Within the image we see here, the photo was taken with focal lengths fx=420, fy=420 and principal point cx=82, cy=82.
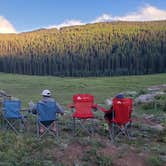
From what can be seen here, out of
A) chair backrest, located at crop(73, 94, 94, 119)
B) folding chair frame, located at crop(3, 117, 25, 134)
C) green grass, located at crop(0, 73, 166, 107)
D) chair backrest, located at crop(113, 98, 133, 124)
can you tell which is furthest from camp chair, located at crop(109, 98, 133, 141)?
green grass, located at crop(0, 73, 166, 107)

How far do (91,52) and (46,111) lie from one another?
7614 centimetres

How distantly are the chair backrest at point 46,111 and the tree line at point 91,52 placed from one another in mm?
66529

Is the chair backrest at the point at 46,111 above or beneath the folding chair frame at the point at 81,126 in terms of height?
above

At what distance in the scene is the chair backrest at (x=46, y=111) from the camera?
28.7 ft

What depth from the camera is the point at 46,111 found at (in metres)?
8.77

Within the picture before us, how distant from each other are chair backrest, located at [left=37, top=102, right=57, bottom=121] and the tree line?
66.5m

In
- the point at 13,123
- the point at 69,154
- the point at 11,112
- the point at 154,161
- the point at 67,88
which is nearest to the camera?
the point at 154,161

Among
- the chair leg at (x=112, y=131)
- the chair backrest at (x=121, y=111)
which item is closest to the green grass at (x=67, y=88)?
the chair leg at (x=112, y=131)

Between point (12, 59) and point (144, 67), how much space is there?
88.1 feet

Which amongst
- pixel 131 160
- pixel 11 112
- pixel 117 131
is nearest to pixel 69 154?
pixel 131 160

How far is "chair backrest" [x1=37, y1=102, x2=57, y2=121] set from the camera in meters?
8.73

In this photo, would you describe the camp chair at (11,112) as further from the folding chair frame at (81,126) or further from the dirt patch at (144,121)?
the dirt patch at (144,121)

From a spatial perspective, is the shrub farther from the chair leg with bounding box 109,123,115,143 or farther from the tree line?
the tree line

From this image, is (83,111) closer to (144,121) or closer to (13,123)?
(13,123)
